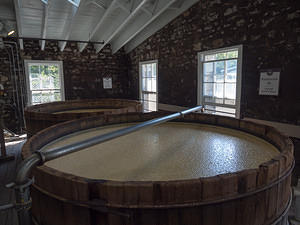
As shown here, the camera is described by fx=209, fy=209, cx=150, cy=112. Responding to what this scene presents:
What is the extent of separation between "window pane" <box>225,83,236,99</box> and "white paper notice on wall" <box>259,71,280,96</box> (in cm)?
53

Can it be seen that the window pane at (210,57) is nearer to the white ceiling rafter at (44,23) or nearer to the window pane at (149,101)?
the window pane at (149,101)

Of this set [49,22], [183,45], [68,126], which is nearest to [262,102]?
[183,45]

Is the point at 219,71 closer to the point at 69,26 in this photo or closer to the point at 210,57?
the point at 210,57

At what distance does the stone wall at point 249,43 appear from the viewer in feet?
9.15

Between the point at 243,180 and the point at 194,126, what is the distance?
120cm

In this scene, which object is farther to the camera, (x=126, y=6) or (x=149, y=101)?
(x=149, y=101)

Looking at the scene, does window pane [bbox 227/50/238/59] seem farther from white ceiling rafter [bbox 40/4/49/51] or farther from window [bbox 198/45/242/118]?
white ceiling rafter [bbox 40/4/49/51]

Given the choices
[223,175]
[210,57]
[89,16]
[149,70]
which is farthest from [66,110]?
[223,175]

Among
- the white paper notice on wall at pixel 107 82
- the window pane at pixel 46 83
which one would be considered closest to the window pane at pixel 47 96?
the window pane at pixel 46 83

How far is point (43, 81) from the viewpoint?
237 inches

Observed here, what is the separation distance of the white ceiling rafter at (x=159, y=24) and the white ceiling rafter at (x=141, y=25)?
152mm

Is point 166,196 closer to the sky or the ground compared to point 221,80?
closer to the ground

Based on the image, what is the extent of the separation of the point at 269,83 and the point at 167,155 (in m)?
2.51

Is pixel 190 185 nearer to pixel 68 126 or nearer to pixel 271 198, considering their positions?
pixel 271 198
